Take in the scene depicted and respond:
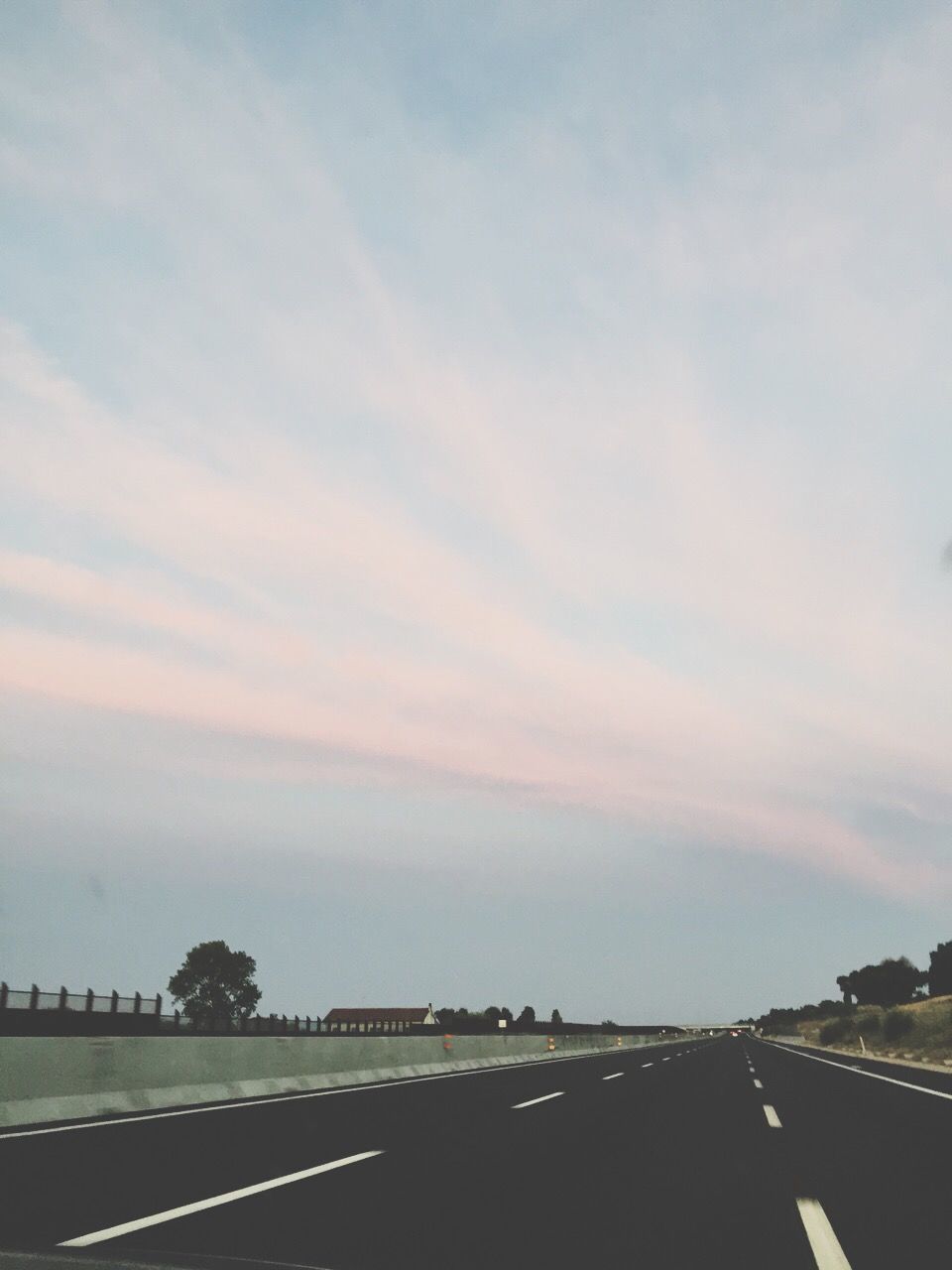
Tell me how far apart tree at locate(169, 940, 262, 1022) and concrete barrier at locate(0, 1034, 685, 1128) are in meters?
131

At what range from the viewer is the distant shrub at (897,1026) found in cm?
6881

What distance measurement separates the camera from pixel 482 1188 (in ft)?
25.5

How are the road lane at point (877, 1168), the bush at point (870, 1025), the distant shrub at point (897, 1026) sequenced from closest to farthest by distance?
the road lane at point (877, 1168)
the distant shrub at point (897, 1026)
the bush at point (870, 1025)

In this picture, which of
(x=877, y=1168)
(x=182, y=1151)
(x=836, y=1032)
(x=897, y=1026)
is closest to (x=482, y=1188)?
(x=182, y=1151)

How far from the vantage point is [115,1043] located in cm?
1213

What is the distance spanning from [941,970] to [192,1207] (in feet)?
621

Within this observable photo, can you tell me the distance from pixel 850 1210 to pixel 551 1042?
34.2m

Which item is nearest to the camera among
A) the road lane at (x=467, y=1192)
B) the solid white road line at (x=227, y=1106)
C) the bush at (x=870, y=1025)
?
the road lane at (x=467, y=1192)

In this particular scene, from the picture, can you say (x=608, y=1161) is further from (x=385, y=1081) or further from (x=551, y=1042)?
(x=551, y=1042)

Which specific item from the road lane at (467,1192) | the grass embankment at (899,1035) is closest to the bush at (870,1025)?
the grass embankment at (899,1035)

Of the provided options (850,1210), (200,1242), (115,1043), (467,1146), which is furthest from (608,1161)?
(115,1043)

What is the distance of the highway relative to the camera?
578 cm

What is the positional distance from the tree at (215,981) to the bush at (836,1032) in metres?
79.8

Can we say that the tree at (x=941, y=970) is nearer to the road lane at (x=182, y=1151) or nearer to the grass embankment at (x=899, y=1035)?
the grass embankment at (x=899, y=1035)
